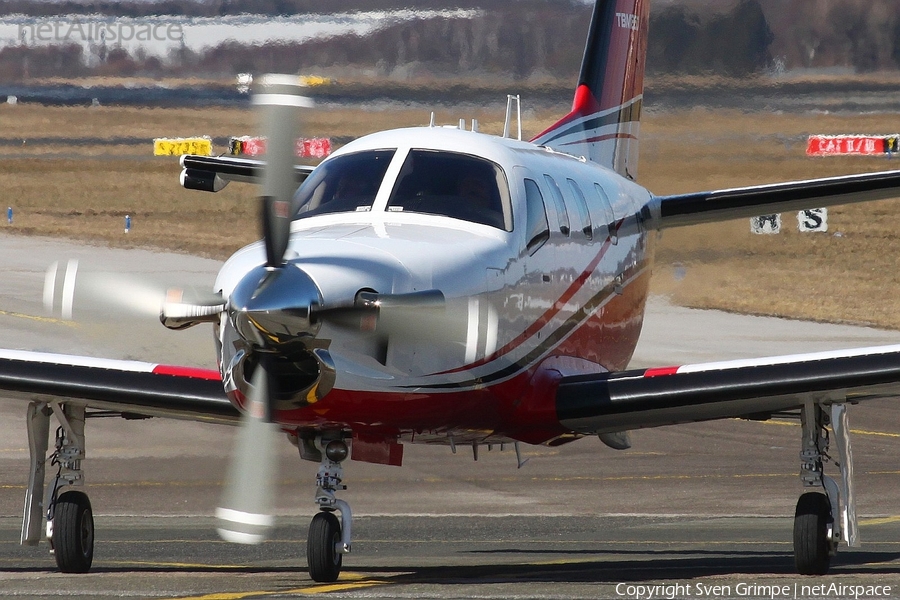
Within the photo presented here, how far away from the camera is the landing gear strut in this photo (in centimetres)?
1051

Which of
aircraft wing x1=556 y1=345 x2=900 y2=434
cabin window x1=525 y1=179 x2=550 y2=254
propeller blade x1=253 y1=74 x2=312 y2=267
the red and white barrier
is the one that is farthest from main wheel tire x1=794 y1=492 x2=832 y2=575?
the red and white barrier

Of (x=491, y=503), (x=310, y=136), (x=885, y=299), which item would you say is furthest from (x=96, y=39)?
(x=491, y=503)

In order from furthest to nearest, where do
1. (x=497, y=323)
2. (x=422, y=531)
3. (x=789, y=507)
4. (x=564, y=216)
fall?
(x=789, y=507) < (x=422, y=531) < (x=564, y=216) < (x=497, y=323)

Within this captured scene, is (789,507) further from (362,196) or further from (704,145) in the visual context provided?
(704,145)

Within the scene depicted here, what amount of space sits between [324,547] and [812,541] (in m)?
3.88

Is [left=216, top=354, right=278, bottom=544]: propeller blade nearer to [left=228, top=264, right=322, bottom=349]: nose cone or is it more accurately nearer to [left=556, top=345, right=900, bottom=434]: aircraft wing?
[left=228, top=264, right=322, bottom=349]: nose cone

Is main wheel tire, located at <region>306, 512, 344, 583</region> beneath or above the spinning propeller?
beneath

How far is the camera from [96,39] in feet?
120

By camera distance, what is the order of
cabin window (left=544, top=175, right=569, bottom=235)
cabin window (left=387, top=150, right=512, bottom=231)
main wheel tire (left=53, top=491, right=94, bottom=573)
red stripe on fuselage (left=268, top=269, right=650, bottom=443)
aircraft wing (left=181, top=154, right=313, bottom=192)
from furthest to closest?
aircraft wing (left=181, top=154, right=313, bottom=192) < cabin window (left=544, top=175, right=569, bottom=235) < main wheel tire (left=53, top=491, right=94, bottom=573) < cabin window (left=387, top=150, right=512, bottom=231) < red stripe on fuselage (left=268, top=269, right=650, bottom=443)

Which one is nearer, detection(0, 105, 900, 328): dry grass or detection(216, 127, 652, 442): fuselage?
detection(216, 127, 652, 442): fuselage

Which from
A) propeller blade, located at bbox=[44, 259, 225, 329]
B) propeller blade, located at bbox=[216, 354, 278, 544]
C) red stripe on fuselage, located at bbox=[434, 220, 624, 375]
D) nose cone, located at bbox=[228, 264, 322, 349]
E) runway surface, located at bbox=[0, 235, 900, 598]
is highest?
nose cone, located at bbox=[228, 264, 322, 349]

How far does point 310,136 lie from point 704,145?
1723 cm

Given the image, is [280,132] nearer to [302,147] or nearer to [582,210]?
[582,210]

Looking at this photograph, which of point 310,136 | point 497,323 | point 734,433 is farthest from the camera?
point 310,136
